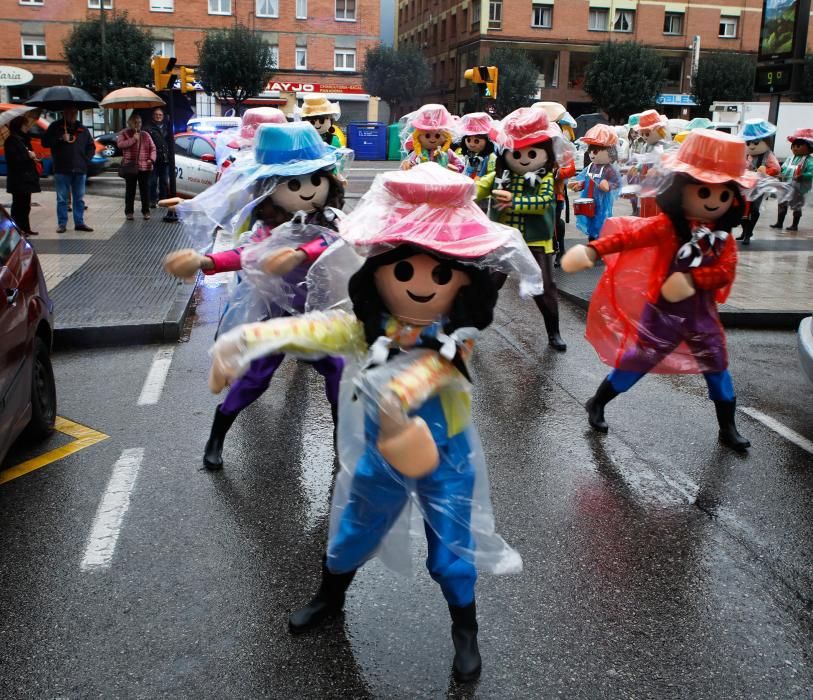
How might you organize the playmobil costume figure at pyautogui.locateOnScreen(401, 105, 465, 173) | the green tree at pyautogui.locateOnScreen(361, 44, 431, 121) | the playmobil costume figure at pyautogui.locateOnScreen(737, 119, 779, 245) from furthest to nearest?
the green tree at pyautogui.locateOnScreen(361, 44, 431, 121), the playmobil costume figure at pyautogui.locateOnScreen(737, 119, 779, 245), the playmobil costume figure at pyautogui.locateOnScreen(401, 105, 465, 173)

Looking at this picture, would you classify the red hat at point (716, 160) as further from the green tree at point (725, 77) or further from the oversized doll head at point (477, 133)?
the green tree at point (725, 77)

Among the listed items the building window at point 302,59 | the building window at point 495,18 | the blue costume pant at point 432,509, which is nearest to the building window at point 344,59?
the building window at point 302,59

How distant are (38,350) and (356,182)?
21.0m

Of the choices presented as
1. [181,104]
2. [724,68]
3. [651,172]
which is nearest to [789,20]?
[651,172]

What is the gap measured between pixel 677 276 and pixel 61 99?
35.8 ft

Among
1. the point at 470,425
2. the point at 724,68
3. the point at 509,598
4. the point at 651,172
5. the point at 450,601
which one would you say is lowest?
the point at 509,598

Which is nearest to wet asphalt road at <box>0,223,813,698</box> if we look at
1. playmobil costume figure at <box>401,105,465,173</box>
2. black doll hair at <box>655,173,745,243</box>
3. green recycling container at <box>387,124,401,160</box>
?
black doll hair at <box>655,173,745,243</box>

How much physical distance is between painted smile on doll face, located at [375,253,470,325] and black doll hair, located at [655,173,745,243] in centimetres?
217

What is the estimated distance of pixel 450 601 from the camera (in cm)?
281

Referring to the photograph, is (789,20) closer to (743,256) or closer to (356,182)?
(743,256)

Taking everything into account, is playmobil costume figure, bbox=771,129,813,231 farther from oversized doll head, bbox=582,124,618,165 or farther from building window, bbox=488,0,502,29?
building window, bbox=488,0,502,29

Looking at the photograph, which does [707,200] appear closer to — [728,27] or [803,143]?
[803,143]

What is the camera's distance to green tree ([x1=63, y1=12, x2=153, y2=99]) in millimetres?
42125

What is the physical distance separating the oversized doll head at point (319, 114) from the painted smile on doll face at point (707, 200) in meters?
→ 6.44
